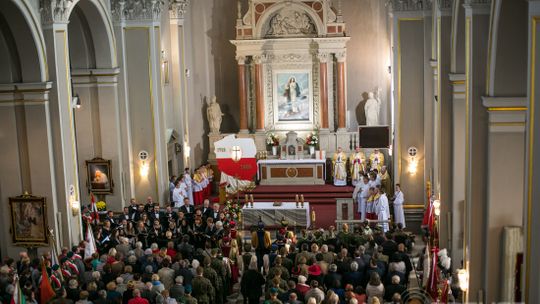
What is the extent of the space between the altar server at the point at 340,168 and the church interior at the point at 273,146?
0.13 m

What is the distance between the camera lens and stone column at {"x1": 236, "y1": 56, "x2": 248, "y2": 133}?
3069 centimetres

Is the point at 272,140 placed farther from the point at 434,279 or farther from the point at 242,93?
the point at 434,279

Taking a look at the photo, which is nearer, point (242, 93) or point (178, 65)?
point (178, 65)

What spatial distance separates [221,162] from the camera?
2242 centimetres

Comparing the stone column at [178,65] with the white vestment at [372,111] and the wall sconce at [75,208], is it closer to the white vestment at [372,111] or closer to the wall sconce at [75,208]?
the white vestment at [372,111]

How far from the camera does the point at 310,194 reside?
92.5 feet

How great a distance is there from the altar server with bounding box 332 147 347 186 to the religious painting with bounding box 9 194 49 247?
12716mm

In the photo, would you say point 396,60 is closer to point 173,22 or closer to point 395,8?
point 395,8

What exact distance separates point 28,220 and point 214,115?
12.4 metres

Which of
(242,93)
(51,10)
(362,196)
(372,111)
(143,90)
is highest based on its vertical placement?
(51,10)

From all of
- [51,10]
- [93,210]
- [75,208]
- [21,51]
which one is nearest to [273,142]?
[93,210]

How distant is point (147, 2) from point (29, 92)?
6.85 meters

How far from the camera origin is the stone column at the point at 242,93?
101ft

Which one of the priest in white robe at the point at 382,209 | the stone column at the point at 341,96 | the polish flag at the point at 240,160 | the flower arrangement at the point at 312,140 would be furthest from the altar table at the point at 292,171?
the polish flag at the point at 240,160
